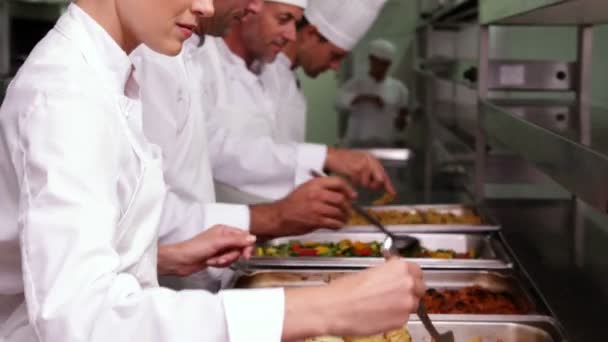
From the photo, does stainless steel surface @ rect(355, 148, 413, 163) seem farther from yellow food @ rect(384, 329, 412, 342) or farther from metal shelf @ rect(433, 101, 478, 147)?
yellow food @ rect(384, 329, 412, 342)

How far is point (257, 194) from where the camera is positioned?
284cm

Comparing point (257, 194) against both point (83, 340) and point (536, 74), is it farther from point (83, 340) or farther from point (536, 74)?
point (83, 340)

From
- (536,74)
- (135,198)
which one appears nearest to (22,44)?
(536,74)

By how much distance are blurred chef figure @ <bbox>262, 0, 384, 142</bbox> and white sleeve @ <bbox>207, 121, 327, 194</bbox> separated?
0.48m

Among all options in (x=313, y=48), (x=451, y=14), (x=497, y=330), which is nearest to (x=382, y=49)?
(x=451, y=14)

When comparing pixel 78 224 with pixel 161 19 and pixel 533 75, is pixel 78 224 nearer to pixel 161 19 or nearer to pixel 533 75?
pixel 161 19

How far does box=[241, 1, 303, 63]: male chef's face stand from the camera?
2.71 metres

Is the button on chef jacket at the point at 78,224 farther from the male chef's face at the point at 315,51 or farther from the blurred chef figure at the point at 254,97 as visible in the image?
the male chef's face at the point at 315,51

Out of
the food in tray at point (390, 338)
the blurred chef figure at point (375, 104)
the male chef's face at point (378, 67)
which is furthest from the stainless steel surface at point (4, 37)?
the male chef's face at point (378, 67)

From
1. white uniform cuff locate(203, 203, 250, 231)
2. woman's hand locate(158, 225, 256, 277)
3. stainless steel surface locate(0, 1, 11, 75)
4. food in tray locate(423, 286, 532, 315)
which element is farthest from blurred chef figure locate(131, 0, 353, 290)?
stainless steel surface locate(0, 1, 11, 75)

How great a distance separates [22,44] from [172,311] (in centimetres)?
282

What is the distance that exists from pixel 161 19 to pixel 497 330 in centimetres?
97

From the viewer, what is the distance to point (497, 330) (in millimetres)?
1689

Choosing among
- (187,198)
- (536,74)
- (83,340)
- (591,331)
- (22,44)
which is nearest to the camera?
(83,340)
